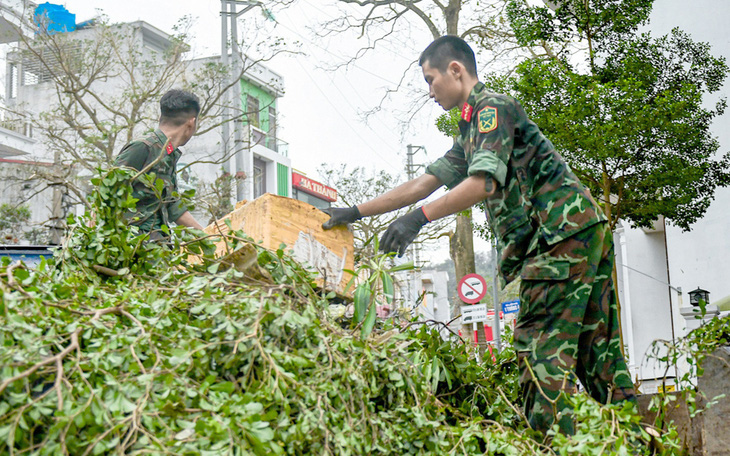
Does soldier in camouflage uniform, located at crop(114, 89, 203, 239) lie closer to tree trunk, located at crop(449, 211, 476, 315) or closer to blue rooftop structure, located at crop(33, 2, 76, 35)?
tree trunk, located at crop(449, 211, 476, 315)

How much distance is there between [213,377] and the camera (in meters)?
1.65

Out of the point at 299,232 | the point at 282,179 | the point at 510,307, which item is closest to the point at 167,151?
the point at 299,232

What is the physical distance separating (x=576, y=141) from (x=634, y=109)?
0.93 metres

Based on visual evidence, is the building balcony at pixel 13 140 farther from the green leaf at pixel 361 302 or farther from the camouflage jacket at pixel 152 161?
the green leaf at pixel 361 302

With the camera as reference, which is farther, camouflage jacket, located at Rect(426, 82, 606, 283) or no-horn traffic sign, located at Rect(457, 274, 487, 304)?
no-horn traffic sign, located at Rect(457, 274, 487, 304)

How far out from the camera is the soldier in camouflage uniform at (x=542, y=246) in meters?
2.67

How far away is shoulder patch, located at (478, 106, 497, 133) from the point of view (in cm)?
Answer: 288

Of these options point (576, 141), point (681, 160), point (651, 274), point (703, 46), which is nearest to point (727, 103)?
point (703, 46)

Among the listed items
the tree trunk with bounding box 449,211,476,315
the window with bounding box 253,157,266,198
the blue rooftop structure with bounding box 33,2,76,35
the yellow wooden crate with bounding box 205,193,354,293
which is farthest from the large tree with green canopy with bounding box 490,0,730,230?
the window with bounding box 253,157,266,198

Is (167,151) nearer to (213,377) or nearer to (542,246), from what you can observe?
(542,246)

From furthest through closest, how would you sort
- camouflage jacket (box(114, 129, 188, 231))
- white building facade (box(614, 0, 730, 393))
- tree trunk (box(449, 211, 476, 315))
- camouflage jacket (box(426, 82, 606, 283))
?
tree trunk (box(449, 211, 476, 315)), white building facade (box(614, 0, 730, 393)), camouflage jacket (box(114, 129, 188, 231)), camouflage jacket (box(426, 82, 606, 283))

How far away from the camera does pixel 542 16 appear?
40.9 feet

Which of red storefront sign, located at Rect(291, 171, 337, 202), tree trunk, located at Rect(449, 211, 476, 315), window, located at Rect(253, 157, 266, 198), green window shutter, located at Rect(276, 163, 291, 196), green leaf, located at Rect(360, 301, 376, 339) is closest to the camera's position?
green leaf, located at Rect(360, 301, 376, 339)

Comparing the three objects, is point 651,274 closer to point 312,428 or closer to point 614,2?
point 614,2
